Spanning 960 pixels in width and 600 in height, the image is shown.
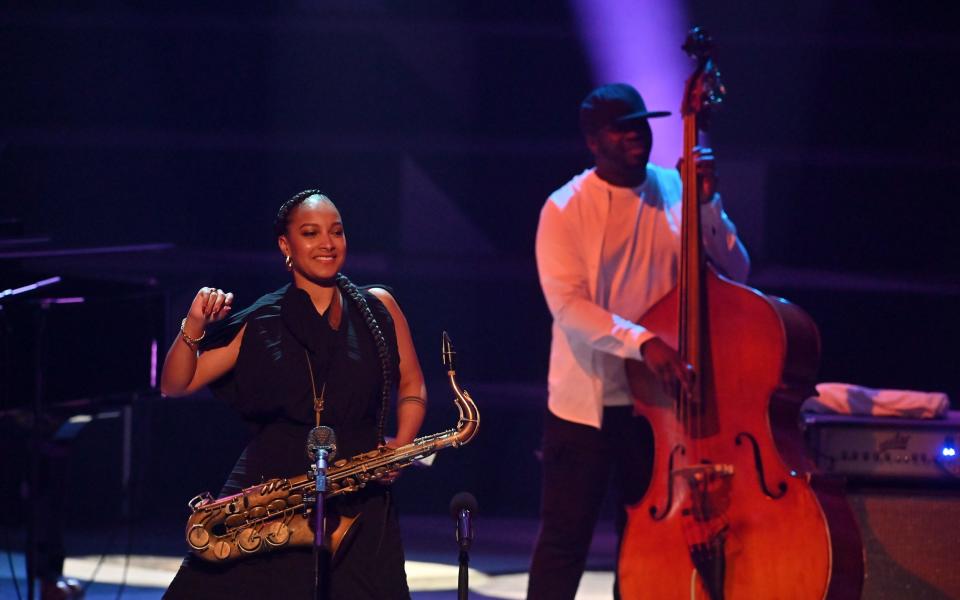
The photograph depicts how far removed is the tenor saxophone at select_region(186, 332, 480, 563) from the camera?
363 cm

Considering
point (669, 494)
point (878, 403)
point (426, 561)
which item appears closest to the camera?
point (669, 494)

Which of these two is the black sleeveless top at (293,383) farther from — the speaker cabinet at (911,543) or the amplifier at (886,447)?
the speaker cabinet at (911,543)

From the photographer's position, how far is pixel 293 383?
3750 mm

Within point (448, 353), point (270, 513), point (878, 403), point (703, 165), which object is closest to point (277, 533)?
point (270, 513)

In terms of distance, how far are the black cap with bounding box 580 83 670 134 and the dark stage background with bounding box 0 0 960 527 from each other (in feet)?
Result: 9.31

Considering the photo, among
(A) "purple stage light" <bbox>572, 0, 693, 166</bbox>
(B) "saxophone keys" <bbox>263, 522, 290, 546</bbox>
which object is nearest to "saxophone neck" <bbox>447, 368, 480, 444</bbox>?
(B) "saxophone keys" <bbox>263, 522, 290, 546</bbox>

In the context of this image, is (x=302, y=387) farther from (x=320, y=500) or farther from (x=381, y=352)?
(x=320, y=500)

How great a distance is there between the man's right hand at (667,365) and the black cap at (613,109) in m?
0.81

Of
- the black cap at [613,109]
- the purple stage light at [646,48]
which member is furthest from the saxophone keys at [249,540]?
the purple stage light at [646,48]

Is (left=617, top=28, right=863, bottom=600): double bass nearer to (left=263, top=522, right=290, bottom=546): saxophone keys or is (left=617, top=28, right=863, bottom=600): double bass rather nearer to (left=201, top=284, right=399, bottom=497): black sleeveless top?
(left=201, top=284, right=399, bottom=497): black sleeveless top

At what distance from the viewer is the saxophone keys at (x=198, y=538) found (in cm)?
361

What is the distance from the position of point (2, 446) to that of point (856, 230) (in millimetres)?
4728

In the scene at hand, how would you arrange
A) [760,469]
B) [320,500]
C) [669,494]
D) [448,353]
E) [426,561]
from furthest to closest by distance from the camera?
[426,561], [669,494], [760,469], [448,353], [320,500]

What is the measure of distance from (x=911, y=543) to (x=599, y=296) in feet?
4.48
